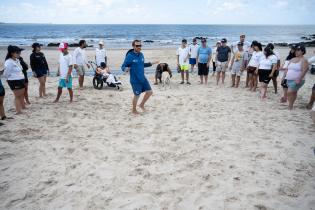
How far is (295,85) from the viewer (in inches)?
262

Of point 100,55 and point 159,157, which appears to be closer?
point 159,157

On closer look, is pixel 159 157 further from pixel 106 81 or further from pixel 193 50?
pixel 193 50

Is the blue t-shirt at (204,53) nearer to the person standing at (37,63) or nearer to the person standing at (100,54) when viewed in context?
the person standing at (100,54)

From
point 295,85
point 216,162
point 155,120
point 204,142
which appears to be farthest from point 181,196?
point 295,85

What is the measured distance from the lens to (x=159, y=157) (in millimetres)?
4418

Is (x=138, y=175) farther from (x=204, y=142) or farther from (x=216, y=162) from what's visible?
(x=204, y=142)

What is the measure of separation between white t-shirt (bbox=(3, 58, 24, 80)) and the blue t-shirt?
6153 mm

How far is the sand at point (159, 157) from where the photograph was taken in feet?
11.0

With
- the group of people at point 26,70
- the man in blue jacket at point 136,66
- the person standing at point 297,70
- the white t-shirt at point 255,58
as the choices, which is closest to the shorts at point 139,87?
the man in blue jacket at point 136,66

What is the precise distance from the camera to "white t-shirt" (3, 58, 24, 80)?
618 cm

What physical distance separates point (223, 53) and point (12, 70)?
Answer: 6.69 metres

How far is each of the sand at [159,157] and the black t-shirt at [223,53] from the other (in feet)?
8.61

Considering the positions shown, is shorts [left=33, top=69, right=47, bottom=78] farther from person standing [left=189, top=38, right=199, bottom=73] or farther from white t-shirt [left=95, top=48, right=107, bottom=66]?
person standing [left=189, top=38, right=199, bottom=73]

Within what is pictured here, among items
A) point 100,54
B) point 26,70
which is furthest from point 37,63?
point 100,54
